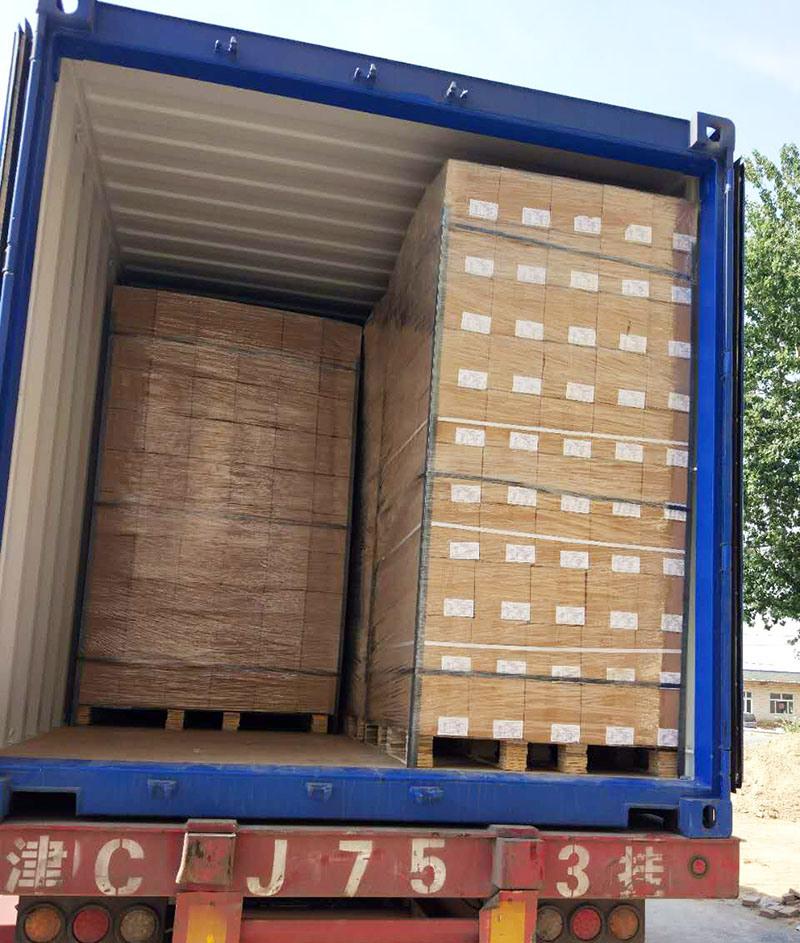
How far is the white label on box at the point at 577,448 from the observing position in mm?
4066

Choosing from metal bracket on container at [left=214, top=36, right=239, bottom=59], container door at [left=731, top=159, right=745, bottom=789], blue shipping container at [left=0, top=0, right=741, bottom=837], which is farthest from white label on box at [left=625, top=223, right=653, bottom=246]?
metal bracket on container at [left=214, top=36, right=239, bottom=59]

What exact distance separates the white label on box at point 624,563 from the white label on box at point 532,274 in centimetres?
114

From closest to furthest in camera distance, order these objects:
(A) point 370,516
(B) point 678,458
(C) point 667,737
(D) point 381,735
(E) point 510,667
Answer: (E) point 510,667 < (C) point 667,737 < (B) point 678,458 < (D) point 381,735 < (A) point 370,516

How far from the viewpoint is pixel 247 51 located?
153 inches

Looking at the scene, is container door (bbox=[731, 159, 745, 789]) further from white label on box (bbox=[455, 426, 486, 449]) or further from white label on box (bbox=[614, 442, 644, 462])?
white label on box (bbox=[455, 426, 486, 449])

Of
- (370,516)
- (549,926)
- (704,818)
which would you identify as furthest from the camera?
(370,516)

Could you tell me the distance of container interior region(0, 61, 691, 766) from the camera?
4.00 meters

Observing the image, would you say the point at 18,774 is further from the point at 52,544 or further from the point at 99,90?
the point at 99,90

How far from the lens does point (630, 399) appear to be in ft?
13.6

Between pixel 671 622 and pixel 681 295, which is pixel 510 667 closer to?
pixel 671 622

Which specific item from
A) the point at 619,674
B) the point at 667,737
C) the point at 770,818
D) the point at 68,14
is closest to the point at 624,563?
the point at 619,674

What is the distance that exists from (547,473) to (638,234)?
1124 millimetres

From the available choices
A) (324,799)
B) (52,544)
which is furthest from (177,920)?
(52,544)

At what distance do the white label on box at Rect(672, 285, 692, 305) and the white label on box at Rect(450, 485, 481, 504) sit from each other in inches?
47.4
